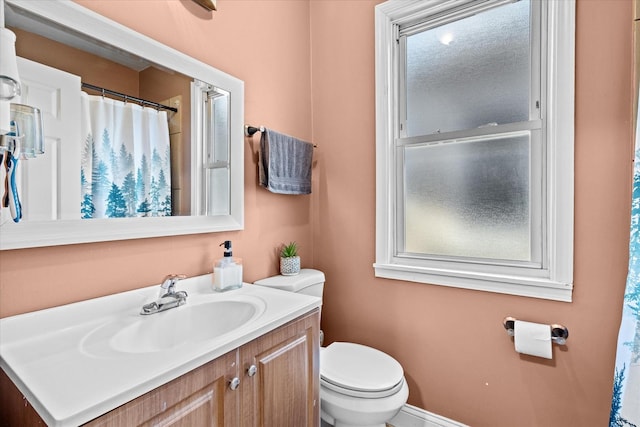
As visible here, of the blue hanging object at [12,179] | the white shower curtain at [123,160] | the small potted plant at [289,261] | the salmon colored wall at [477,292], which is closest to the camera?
the blue hanging object at [12,179]

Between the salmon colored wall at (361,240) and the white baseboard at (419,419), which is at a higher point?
the salmon colored wall at (361,240)

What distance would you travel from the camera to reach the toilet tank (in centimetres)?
152

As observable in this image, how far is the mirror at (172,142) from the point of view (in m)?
0.89

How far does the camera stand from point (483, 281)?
1444 millimetres

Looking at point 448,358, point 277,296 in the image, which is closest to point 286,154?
point 277,296

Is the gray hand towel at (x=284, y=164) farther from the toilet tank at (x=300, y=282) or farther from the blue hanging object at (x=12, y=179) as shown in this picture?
the blue hanging object at (x=12, y=179)

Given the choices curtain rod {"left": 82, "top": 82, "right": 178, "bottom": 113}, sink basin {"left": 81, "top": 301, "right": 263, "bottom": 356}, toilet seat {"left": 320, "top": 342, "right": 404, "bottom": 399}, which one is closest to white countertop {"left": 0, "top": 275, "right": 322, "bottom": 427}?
sink basin {"left": 81, "top": 301, "right": 263, "bottom": 356}

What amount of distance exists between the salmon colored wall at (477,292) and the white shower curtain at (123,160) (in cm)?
100

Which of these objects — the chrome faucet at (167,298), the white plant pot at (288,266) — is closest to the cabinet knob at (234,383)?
the chrome faucet at (167,298)

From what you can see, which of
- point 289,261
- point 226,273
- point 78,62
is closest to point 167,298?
point 226,273

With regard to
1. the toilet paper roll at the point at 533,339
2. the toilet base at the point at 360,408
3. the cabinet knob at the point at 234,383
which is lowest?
the toilet base at the point at 360,408

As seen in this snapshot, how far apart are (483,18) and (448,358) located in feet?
5.54

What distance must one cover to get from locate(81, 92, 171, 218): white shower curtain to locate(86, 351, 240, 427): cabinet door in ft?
2.04

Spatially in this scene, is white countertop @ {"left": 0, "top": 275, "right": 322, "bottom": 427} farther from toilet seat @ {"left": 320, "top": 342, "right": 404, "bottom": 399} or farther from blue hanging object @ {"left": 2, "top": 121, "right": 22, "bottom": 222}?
toilet seat @ {"left": 320, "top": 342, "right": 404, "bottom": 399}
